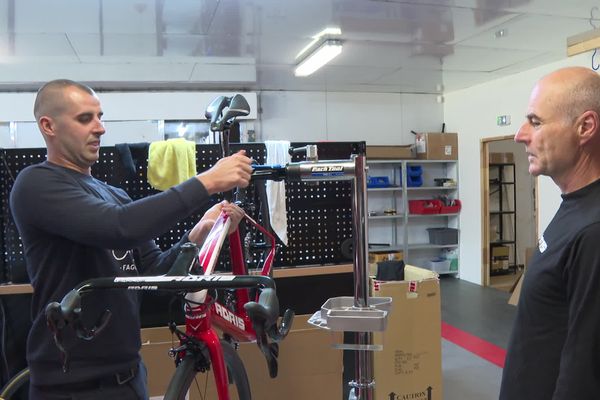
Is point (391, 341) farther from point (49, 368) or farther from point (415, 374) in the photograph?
point (49, 368)

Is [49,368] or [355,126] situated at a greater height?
[355,126]

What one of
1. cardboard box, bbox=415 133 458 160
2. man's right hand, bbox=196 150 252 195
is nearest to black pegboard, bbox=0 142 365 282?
man's right hand, bbox=196 150 252 195

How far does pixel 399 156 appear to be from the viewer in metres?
7.11

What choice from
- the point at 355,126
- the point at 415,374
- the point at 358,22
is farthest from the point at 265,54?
the point at 415,374

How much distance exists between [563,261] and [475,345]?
360 centimetres

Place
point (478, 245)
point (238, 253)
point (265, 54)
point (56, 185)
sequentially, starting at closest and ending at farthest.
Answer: point (56, 185) → point (238, 253) → point (265, 54) → point (478, 245)

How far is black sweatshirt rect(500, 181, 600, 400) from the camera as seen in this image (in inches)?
37.5

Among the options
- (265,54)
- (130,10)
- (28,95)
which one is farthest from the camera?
(28,95)

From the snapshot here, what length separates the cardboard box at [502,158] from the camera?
762 cm

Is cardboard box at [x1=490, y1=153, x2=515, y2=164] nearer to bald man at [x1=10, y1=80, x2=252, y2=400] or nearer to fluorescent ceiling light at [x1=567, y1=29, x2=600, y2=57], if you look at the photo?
fluorescent ceiling light at [x1=567, y1=29, x2=600, y2=57]

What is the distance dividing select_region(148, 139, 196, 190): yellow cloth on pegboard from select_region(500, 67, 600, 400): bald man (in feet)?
4.20

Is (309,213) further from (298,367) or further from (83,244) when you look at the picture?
(83,244)

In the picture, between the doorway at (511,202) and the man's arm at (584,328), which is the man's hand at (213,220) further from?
the doorway at (511,202)

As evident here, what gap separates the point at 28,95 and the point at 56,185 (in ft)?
19.6
